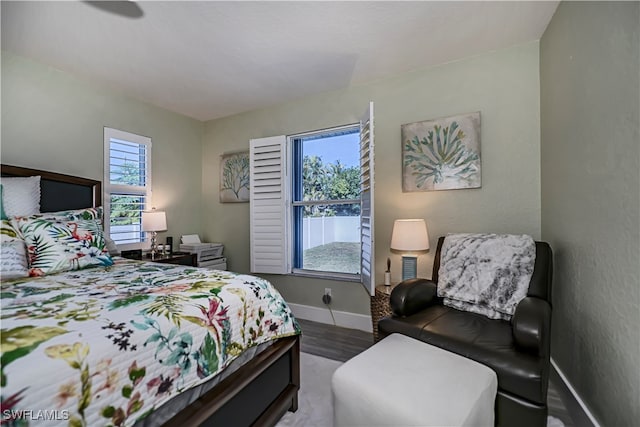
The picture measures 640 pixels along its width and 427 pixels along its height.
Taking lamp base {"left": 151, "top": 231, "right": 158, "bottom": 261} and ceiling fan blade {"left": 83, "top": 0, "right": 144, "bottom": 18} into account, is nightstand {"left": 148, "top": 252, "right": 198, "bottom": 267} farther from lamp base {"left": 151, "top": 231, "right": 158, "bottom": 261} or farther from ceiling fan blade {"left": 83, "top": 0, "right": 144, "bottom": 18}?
ceiling fan blade {"left": 83, "top": 0, "right": 144, "bottom": 18}

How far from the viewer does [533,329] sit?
1395 millimetres

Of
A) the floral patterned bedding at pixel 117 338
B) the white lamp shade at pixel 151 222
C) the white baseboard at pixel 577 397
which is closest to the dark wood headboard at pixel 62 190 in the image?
the white lamp shade at pixel 151 222

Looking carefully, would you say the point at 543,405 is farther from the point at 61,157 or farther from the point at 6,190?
the point at 61,157

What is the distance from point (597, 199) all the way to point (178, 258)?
340 centimetres

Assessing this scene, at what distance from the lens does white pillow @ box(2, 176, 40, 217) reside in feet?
6.52

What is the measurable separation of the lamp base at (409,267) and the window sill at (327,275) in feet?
2.01

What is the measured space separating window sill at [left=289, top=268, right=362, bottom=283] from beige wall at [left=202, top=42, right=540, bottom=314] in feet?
0.21

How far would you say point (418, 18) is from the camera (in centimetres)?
199

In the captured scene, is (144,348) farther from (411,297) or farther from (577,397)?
(577,397)

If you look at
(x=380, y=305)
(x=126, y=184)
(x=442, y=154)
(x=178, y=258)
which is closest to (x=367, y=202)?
(x=442, y=154)

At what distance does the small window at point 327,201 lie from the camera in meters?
3.14

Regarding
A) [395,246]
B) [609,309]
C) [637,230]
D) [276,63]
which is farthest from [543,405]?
[276,63]

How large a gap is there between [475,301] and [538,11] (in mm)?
2010

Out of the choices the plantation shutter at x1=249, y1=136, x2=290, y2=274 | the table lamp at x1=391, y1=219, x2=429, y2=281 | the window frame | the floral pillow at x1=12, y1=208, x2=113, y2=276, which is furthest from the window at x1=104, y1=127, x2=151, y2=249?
the table lamp at x1=391, y1=219, x2=429, y2=281
